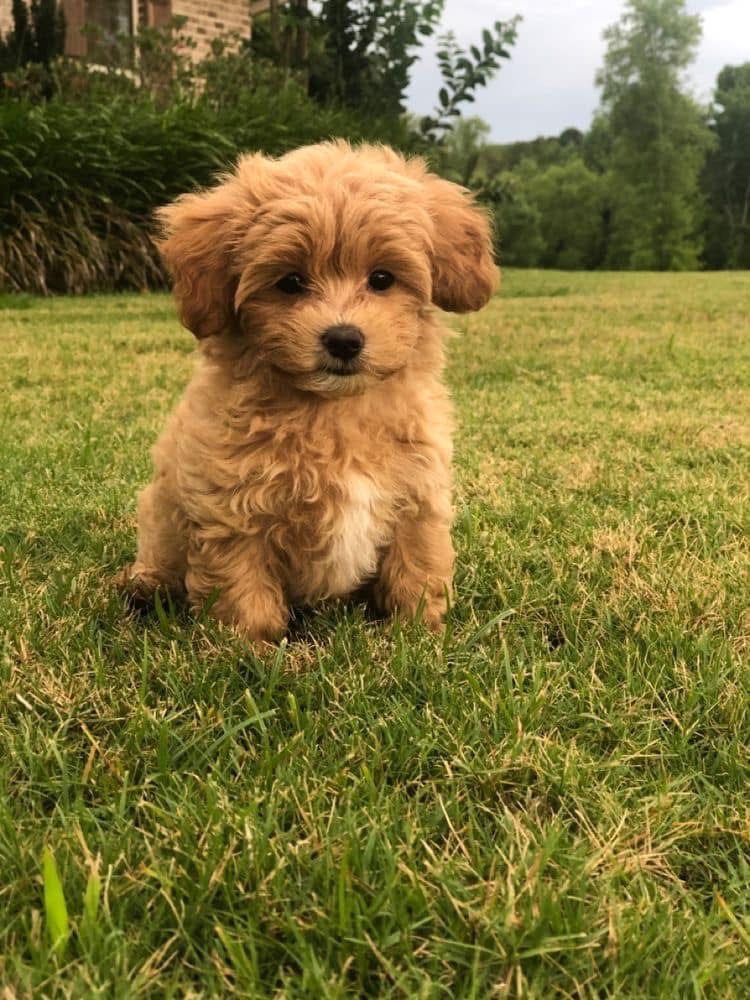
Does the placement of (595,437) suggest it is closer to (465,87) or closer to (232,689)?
(232,689)

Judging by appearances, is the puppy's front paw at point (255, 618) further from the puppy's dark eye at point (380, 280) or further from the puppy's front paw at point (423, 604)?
the puppy's dark eye at point (380, 280)

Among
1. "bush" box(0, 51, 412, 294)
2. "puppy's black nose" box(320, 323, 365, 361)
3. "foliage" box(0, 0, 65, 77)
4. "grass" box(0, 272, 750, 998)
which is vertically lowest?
"grass" box(0, 272, 750, 998)

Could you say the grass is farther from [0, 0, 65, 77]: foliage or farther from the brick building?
the brick building

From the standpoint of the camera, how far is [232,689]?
1.97 meters

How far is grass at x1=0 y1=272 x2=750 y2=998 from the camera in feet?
3.94

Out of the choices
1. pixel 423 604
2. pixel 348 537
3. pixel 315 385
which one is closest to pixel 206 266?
pixel 315 385

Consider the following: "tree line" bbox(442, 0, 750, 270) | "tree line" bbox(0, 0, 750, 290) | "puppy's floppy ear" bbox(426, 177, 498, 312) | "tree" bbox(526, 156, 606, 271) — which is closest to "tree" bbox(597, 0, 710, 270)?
"tree line" bbox(442, 0, 750, 270)

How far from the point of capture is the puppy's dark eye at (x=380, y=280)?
2242mm

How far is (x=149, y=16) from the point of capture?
52.2 feet

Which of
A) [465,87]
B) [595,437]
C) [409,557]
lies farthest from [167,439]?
[465,87]

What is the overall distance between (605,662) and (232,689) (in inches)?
33.6

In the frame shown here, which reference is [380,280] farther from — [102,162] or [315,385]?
[102,162]

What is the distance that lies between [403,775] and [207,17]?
17953 mm

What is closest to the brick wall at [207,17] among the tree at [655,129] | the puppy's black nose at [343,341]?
the puppy's black nose at [343,341]
